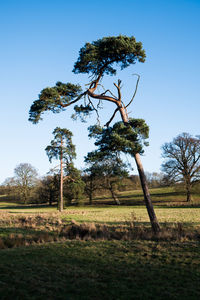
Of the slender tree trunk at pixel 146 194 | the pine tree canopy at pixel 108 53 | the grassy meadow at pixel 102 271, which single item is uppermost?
the pine tree canopy at pixel 108 53

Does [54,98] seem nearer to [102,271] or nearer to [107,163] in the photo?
[107,163]

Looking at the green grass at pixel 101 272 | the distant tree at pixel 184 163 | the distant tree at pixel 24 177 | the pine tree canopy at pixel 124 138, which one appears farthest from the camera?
the distant tree at pixel 24 177

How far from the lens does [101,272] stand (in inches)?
213

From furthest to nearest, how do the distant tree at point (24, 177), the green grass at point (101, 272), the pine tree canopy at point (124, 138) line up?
the distant tree at point (24, 177)
the pine tree canopy at point (124, 138)
the green grass at point (101, 272)

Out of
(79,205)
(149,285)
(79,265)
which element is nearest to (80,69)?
(79,265)

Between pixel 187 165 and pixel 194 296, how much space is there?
3829 cm

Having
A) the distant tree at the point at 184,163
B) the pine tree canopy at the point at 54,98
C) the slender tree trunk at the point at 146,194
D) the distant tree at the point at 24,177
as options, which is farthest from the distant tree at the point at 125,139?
the distant tree at the point at 24,177

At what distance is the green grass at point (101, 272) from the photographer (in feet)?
14.0

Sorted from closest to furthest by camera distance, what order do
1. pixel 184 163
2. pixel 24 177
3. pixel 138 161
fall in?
pixel 138 161, pixel 184 163, pixel 24 177

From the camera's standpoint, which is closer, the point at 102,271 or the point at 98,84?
the point at 102,271

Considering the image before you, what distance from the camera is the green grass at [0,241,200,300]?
4.26 m

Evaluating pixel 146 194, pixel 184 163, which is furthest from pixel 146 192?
pixel 184 163

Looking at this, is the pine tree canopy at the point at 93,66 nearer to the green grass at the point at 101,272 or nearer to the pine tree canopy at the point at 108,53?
the pine tree canopy at the point at 108,53

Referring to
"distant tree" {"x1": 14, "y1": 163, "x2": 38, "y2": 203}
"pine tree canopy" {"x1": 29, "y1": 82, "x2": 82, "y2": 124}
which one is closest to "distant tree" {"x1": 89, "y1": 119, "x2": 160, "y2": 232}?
"pine tree canopy" {"x1": 29, "y1": 82, "x2": 82, "y2": 124}
